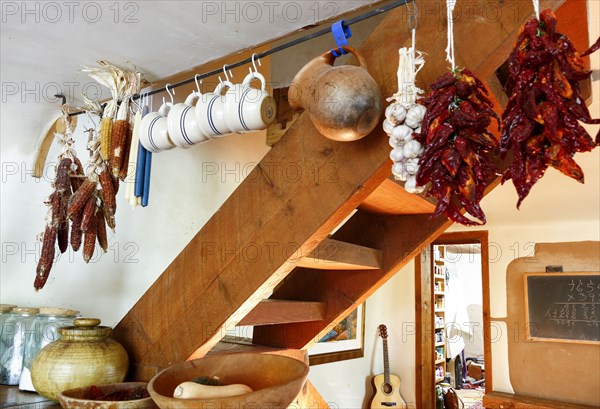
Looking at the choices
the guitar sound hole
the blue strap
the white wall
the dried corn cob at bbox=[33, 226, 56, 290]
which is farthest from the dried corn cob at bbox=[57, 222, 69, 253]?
the guitar sound hole

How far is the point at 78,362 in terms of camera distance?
3.76 feet

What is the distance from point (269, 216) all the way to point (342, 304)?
77cm

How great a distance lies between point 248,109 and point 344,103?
288 mm

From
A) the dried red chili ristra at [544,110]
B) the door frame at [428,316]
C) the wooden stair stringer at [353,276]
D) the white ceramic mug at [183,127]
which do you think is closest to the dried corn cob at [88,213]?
the white ceramic mug at [183,127]

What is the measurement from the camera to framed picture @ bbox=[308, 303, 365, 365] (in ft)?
10.2

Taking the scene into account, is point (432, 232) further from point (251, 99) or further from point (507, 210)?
point (507, 210)

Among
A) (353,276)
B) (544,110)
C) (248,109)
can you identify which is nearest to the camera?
(544,110)

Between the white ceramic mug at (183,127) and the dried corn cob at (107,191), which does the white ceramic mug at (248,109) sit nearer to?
the white ceramic mug at (183,127)

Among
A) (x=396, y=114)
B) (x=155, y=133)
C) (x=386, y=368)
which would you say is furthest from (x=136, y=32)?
(x=386, y=368)

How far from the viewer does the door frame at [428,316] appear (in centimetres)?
396

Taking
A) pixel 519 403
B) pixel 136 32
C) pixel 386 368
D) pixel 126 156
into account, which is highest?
pixel 136 32

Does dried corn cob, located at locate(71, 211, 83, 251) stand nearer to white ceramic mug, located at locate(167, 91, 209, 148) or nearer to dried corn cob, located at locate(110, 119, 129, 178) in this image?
dried corn cob, located at locate(110, 119, 129, 178)

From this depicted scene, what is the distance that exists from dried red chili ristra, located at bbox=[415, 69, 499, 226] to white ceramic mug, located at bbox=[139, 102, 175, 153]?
2.37 ft

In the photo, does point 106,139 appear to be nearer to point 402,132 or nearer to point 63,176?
point 63,176
